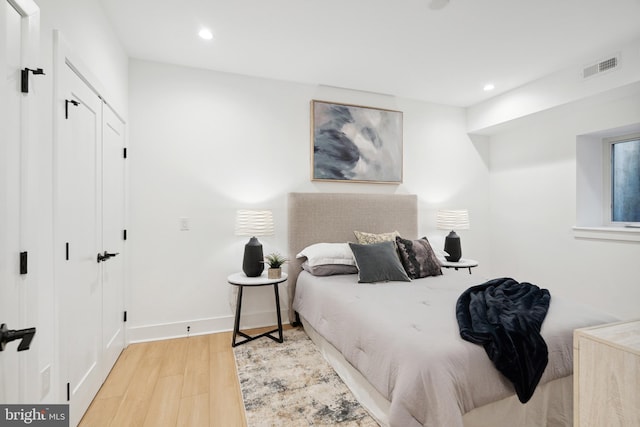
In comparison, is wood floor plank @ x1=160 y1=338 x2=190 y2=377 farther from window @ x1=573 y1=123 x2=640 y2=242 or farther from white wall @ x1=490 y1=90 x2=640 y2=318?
window @ x1=573 y1=123 x2=640 y2=242

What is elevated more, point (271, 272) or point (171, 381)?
point (271, 272)

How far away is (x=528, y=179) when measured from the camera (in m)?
3.99

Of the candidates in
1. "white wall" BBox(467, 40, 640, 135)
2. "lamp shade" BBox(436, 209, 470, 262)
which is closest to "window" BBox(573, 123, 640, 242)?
"white wall" BBox(467, 40, 640, 135)

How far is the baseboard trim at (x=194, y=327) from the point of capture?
2953mm

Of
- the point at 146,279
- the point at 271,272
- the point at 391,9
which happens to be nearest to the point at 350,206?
the point at 271,272

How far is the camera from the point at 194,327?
3.12 m

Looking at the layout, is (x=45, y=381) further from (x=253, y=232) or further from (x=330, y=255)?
(x=330, y=255)

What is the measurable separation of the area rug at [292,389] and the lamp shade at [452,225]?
209cm

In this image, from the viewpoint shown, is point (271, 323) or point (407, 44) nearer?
point (407, 44)

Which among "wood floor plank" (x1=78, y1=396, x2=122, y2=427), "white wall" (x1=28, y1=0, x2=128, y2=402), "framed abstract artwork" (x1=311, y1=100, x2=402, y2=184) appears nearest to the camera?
"white wall" (x1=28, y1=0, x2=128, y2=402)

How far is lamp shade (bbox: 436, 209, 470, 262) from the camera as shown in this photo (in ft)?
12.6

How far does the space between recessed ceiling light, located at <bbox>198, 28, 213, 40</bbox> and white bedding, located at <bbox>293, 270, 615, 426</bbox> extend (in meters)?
2.35

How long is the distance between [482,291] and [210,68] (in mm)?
3212

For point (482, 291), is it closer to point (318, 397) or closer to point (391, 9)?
point (318, 397)
